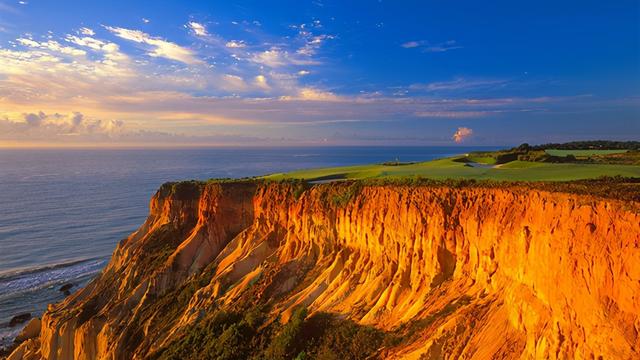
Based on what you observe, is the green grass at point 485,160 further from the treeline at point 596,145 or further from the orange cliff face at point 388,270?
the orange cliff face at point 388,270

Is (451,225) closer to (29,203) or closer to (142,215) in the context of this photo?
(142,215)

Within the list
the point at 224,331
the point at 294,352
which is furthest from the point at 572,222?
the point at 224,331

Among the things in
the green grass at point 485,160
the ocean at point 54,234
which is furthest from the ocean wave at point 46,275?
the green grass at point 485,160

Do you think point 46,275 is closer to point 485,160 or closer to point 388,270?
point 388,270

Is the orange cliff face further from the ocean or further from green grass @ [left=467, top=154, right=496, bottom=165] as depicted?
green grass @ [left=467, top=154, right=496, bottom=165]

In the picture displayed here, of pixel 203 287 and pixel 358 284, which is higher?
pixel 358 284

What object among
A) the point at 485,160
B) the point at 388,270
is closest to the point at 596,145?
the point at 485,160

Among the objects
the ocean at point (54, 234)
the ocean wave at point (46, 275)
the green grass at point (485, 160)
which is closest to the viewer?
the green grass at point (485, 160)

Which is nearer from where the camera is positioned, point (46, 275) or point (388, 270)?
point (388, 270)
